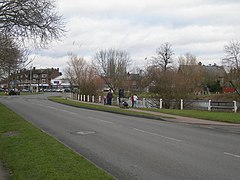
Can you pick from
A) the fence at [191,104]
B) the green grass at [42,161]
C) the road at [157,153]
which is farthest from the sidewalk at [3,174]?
the fence at [191,104]

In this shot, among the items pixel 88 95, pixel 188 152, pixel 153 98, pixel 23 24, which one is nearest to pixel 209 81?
pixel 88 95

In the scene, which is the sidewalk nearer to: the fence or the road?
the road

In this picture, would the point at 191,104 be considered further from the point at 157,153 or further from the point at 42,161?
the point at 42,161

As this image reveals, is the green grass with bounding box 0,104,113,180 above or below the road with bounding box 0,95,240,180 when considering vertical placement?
above

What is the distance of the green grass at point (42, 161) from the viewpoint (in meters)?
7.07

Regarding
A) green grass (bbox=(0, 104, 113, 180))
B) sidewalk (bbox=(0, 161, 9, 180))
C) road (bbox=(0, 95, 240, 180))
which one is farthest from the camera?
road (bbox=(0, 95, 240, 180))

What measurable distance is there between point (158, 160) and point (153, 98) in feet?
88.8

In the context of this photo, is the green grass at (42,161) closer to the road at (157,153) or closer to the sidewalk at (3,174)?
the sidewalk at (3,174)

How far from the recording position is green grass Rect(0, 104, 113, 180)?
7066 mm

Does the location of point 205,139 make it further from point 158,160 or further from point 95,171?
point 95,171

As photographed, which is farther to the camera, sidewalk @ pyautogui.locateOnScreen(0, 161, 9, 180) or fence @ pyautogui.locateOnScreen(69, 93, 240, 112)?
fence @ pyautogui.locateOnScreen(69, 93, 240, 112)

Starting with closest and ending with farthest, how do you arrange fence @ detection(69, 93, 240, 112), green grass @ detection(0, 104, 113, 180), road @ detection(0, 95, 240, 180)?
green grass @ detection(0, 104, 113, 180)
road @ detection(0, 95, 240, 180)
fence @ detection(69, 93, 240, 112)

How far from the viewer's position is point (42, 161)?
831 cm

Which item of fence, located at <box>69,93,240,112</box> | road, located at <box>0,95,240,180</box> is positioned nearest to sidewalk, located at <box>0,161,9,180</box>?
road, located at <box>0,95,240,180</box>
